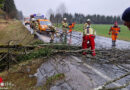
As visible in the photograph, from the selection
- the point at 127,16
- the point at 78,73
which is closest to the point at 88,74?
the point at 78,73

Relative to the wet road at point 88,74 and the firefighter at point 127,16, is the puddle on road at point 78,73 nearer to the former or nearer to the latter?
the wet road at point 88,74

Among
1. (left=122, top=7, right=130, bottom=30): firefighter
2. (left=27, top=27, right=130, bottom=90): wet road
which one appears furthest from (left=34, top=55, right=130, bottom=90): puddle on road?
(left=122, top=7, right=130, bottom=30): firefighter

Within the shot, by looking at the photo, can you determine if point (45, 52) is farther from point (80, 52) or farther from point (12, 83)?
point (12, 83)

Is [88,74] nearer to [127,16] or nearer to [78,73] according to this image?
[78,73]

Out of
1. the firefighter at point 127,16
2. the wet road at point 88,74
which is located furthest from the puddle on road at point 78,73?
the firefighter at point 127,16

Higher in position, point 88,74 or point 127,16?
point 127,16

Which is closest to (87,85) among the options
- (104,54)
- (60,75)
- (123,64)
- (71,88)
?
(71,88)

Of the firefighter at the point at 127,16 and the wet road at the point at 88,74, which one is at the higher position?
the firefighter at the point at 127,16

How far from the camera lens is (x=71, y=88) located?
380 centimetres

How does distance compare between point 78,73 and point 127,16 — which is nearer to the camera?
point 127,16

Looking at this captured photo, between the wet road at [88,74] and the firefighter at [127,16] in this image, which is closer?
the firefighter at [127,16]

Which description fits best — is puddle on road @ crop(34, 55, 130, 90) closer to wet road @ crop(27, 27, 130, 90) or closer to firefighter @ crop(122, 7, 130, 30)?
wet road @ crop(27, 27, 130, 90)

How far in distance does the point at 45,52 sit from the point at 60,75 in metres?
2.36

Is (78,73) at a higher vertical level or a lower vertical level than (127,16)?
lower
